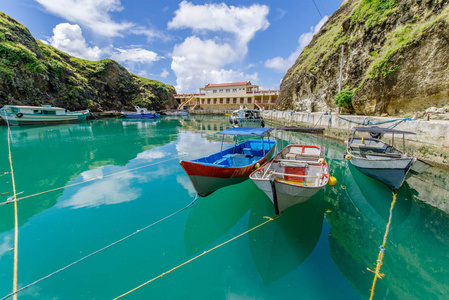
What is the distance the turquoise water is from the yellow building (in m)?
52.9

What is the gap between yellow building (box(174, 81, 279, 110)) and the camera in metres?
59.7

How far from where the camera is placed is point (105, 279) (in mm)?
4242

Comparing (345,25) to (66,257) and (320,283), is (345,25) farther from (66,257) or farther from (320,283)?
(66,257)

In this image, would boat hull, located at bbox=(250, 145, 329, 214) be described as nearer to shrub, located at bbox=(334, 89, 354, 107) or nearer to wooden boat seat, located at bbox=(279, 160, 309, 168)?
wooden boat seat, located at bbox=(279, 160, 309, 168)

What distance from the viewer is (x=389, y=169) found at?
26.0 feet

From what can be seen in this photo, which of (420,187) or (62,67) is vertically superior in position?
(62,67)

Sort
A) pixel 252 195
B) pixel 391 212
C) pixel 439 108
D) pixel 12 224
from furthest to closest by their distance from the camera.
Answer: pixel 439 108, pixel 252 195, pixel 391 212, pixel 12 224

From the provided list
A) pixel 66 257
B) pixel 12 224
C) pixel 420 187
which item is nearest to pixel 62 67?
pixel 12 224

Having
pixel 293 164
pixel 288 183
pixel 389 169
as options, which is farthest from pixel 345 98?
pixel 288 183

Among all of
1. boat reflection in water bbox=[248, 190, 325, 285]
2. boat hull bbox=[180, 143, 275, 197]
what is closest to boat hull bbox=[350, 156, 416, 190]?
boat reflection in water bbox=[248, 190, 325, 285]

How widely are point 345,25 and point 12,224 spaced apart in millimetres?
35139

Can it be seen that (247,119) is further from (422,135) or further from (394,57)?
(422,135)

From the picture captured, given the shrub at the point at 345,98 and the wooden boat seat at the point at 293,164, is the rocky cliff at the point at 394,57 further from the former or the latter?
the wooden boat seat at the point at 293,164

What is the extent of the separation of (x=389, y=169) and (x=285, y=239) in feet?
19.6
